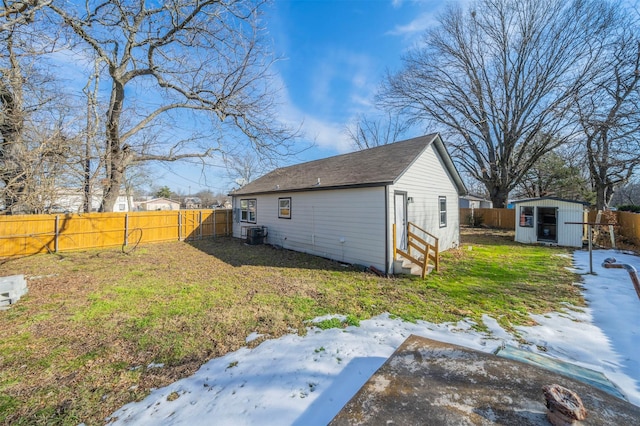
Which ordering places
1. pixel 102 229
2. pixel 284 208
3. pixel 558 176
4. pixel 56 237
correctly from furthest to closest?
pixel 558 176 → pixel 102 229 → pixel 284 208 → pixel 56 237

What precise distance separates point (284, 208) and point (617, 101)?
18.1 meters

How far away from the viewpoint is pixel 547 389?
1.60m

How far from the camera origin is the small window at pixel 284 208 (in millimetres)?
10984

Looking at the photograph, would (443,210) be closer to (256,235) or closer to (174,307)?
(256,235)

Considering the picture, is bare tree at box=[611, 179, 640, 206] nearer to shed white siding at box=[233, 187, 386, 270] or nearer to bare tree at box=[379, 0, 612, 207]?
bare tree at box=[379, 0, 612, 207]

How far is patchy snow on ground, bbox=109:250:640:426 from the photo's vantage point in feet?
8.06

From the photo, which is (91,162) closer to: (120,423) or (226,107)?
(226,107)

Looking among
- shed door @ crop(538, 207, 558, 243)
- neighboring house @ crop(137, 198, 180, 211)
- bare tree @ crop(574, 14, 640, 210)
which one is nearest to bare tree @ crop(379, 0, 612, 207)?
bare tree @ crop(574, 14, 640, 210)

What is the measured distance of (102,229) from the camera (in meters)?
11.5

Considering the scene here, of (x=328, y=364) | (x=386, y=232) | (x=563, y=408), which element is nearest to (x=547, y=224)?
(x=386, y=232)

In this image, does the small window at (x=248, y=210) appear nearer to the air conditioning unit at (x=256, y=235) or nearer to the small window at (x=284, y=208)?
the air conditioning unit at (x=256, y=235)

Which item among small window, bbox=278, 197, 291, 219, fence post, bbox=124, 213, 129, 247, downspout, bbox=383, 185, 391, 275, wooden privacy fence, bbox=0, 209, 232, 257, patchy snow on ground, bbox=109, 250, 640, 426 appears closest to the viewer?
patchy snow on ground, bbox=109, 250, 640, 426

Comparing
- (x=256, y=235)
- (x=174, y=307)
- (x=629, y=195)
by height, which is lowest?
(x=174, y=307)

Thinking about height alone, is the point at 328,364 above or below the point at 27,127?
below
